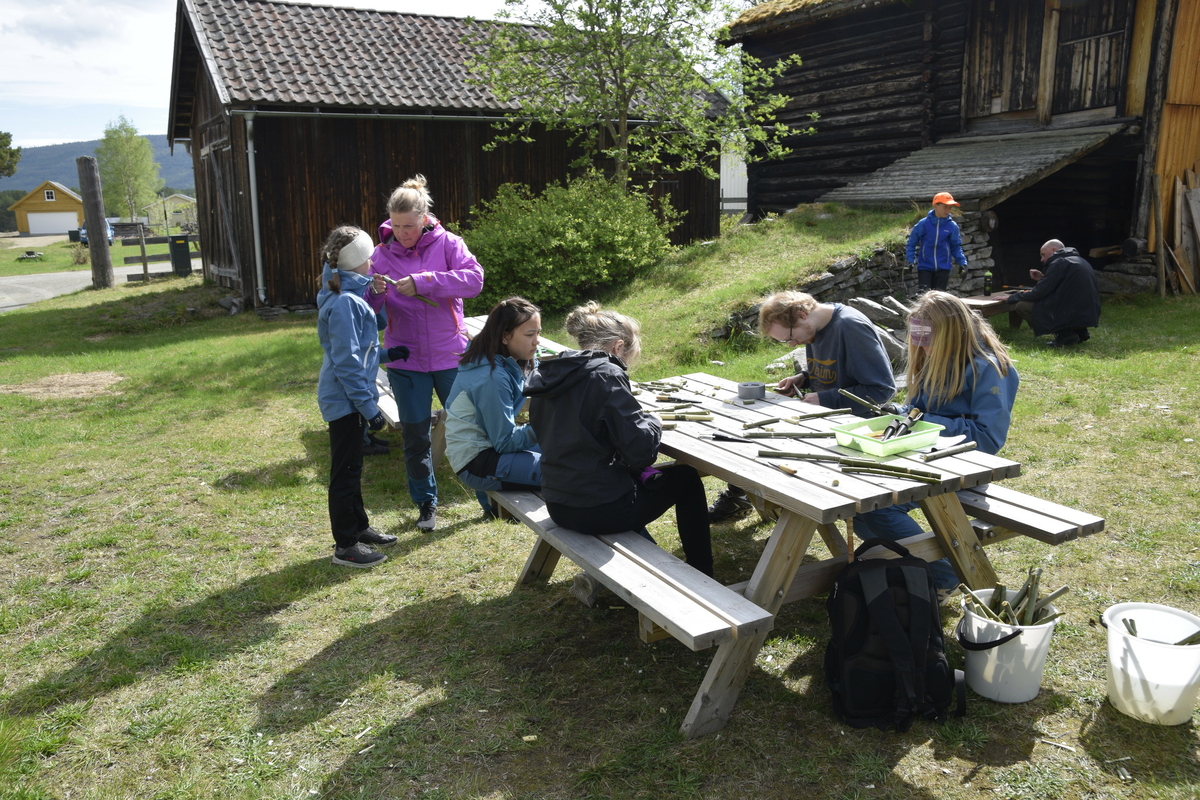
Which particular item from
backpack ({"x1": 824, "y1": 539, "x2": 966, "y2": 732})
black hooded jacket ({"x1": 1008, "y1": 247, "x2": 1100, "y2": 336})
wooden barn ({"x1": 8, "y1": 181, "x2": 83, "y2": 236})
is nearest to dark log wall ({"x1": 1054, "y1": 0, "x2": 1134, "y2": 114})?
black hooded jacket ({"x1": 1008, "y1": 247, "x2": 1100, "y2": 336})

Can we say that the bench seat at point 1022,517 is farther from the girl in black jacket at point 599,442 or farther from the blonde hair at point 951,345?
the girl in black jacket at point 599,442

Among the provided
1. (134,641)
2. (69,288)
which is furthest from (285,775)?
(69,288)

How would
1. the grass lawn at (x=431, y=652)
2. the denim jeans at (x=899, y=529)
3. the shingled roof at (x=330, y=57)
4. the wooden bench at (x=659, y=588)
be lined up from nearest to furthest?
the wooden bench at (x=659, y=588), the grass lawn at (x=431, y=652), the denim jeans at (x=899, y=529), the shingled roof at (x=330, y=57)

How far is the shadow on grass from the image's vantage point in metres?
3.41

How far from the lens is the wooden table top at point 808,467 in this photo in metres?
2.90

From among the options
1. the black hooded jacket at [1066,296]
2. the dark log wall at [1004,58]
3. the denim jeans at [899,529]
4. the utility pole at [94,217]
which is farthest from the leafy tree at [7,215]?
the denim jeans at [899,529]

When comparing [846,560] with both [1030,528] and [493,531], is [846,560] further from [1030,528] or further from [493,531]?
[493,531]

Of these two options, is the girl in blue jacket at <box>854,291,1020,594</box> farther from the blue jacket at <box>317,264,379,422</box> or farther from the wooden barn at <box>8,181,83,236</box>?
the wooden barn at <box>8,181,83,236</box>

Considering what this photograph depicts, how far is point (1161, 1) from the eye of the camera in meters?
11.0

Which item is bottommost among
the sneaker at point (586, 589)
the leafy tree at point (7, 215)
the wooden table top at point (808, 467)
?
the sneaker at point (586, 589)

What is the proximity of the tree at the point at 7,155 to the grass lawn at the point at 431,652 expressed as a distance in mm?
47966

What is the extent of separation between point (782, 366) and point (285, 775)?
20.7 ft

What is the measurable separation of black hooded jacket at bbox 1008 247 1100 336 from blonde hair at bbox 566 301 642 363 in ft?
23.4

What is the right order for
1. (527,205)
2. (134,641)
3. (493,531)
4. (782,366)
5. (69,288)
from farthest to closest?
(69,288)
(527,205)
(782,366)
(493,531)
(134,641)
